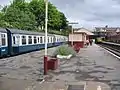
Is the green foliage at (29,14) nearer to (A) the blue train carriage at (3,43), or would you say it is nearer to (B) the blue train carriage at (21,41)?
(B) the blue train carriage at (21,41)

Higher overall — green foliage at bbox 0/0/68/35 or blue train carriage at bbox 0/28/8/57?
green foliage at bbox 0/0/68/35

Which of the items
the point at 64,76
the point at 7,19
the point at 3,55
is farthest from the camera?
the point at 7,19

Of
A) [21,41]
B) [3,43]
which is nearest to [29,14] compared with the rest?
[21,41]

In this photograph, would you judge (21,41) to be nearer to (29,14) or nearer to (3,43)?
(3,43)

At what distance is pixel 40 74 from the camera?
1402 cm

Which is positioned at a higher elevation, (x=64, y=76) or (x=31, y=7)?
(x=31, y=7)

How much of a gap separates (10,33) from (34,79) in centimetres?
1465

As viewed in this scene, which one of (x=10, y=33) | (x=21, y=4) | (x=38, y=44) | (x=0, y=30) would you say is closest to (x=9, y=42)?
(x=10, y=33)

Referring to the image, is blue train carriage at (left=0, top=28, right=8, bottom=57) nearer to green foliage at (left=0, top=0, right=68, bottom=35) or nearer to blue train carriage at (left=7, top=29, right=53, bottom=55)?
blue train carriage at (left=7, top=29, right=53, bottom=55)

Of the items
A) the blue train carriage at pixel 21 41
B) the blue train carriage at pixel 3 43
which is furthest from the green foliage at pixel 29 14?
the blue train carriage at pixel 3 43

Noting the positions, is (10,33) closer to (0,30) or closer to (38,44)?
(0,30)

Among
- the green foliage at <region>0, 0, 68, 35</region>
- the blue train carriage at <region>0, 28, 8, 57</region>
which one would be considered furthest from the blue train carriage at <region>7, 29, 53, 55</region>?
the green foliage at <region>0, 0, 68, 35</region>

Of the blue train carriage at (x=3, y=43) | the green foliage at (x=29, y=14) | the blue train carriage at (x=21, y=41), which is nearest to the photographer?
the blue train carriage at (x=3, y=43)

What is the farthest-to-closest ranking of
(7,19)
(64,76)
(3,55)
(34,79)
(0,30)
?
(7,19), (3,55), (0,30), (64,76), (34,79)
